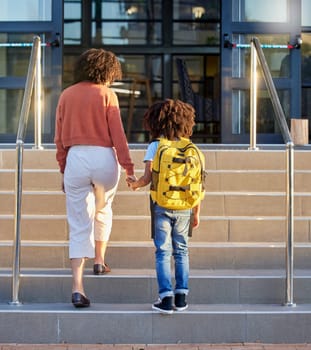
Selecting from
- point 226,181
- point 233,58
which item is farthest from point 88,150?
point 233,58

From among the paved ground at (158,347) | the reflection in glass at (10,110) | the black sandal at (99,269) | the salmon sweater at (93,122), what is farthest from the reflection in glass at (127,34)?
the paved ground at (158,347)

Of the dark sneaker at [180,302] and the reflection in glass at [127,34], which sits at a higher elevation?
the reflection in glass at [127,34]

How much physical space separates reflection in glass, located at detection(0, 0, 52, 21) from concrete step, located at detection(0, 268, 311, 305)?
14.6ft

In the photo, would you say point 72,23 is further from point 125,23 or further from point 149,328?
point 149,328

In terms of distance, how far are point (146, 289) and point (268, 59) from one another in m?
4.62

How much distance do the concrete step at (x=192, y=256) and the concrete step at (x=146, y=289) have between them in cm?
31

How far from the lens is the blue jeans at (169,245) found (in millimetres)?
4930

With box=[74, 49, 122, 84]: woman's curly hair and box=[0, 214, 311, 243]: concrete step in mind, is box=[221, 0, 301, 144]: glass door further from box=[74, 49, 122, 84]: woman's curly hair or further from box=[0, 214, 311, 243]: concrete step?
box=[74, 49, 122, 84]: woman's curly hair

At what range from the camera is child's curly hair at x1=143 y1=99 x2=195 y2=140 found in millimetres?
5027

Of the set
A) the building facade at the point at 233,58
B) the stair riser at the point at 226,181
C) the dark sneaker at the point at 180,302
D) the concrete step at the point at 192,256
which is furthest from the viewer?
the building facade at the point at 233,58

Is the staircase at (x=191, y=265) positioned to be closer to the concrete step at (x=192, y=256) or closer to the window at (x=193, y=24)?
the concrete step at (x=192, y=256)

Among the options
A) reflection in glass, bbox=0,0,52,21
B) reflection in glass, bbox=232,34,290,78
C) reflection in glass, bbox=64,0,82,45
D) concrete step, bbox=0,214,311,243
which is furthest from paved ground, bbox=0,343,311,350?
reflection in glass, bbox=64,0,82,45

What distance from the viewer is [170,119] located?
5.02 m

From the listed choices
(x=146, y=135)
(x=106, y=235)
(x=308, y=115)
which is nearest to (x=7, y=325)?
(x=106, y=235)
